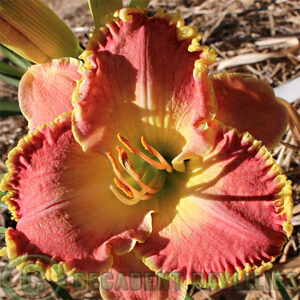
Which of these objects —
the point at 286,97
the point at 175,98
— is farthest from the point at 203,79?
the point at 286,97

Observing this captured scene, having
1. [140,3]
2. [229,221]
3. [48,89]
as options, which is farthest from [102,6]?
[229,221]

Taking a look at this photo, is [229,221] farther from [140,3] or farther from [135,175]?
[140,3]

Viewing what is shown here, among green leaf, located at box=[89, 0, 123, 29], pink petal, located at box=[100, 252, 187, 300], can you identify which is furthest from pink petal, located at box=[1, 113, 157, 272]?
green leaf, located at box=[89, 0, 123, 29]

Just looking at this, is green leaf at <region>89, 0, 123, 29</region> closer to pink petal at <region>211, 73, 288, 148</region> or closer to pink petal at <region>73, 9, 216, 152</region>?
pink petal at <region>73, 9, 216, 152</region>

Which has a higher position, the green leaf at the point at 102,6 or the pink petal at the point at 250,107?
the green leaf at the point at 102,6

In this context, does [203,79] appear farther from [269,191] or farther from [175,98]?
[269,191]

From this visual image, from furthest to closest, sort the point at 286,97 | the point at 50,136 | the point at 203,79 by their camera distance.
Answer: the point at 286,97, the point at 50,136, the point at 203,79

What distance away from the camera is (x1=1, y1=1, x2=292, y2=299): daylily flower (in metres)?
0.89

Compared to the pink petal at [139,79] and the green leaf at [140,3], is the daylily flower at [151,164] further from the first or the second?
the green leaf at [140,3]

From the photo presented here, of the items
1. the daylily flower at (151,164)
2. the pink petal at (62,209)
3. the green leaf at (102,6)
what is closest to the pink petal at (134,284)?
the daylily flower at (151,164)

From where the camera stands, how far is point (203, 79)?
859mm

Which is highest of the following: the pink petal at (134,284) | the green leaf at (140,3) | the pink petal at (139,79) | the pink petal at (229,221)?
the green leaf at (140,3)

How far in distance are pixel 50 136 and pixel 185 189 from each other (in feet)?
1.32

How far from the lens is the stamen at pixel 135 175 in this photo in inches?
36.9
